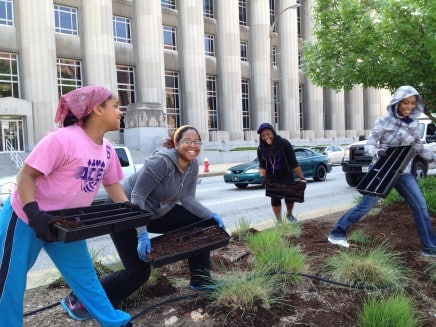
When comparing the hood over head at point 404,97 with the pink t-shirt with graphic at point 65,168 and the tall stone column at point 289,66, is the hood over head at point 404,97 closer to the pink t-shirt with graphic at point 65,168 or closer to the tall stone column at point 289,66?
the pink t-shirt with graphic at point 65,168

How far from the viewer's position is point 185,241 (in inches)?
138

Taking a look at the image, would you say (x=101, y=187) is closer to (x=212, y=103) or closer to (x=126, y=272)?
(x=126, y=272)

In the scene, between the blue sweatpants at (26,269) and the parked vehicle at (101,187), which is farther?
the parked vehicle at (101,187)

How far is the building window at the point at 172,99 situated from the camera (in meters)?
38.3

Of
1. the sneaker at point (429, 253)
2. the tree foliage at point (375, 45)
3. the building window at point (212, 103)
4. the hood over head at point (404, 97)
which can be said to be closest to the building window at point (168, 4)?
the building window at point (212, 103)

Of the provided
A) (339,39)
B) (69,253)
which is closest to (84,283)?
(69,253)

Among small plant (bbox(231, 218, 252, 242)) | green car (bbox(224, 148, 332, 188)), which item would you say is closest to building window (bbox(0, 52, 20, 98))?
green car (bbox(224, 148, 332, 188))

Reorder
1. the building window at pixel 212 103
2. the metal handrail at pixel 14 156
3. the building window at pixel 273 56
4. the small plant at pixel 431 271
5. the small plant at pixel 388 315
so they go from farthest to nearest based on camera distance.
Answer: the building window at pixel 273 56 < the building window at pixel 212 103 < the metal handrail at pixel 14 156 < the small plant at pixel 431 271 < the small plant at pixel 388 315

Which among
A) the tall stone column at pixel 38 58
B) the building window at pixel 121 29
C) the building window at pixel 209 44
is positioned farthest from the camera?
the building window at pixel 209 44

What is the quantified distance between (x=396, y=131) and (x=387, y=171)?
51 centimetres

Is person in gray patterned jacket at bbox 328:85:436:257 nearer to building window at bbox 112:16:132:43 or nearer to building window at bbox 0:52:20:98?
building window at bbox 0:52:20:98

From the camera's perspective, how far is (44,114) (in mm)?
29109

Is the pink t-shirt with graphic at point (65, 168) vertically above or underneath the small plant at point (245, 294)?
above

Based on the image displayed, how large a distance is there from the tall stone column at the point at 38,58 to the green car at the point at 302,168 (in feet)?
56.3
